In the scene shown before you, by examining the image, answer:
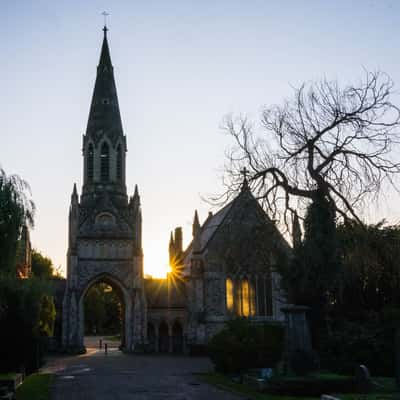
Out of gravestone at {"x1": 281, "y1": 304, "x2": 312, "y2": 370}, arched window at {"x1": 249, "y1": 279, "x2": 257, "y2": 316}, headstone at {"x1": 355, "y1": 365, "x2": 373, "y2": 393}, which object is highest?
arched window at {"x1": 249, "y1": 279, "x2": 257, "y2": 316}

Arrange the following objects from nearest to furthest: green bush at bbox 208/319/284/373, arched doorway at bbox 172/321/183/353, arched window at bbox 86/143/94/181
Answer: green bush at bbox 208/319/284/373, arched doorway at bbox 172/321/183/353, arched window at bbox 86/143/94/181

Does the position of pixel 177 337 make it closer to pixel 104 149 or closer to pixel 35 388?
pixel 104 149

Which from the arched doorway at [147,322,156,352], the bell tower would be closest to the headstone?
the bell tower

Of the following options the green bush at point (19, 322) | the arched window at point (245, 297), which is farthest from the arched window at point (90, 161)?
the green bush at point (19, 322)

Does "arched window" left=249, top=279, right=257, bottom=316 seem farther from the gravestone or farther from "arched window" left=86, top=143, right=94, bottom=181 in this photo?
the gravestone

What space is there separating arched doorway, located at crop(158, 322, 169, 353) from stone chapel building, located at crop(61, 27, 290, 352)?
3.3 inches

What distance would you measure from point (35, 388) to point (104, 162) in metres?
33.1

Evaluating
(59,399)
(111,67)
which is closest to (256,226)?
(59,399)

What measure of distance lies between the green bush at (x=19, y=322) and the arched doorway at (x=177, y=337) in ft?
73.0

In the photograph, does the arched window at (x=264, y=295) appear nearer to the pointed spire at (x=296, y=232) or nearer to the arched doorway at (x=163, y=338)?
the arched doorway at (x=163, y=338)

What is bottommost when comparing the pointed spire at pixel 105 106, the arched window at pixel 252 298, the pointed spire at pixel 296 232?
the arched window at pixel 252 298

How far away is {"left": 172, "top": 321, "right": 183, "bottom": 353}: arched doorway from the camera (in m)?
49.7

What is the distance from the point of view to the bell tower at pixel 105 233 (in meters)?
47.5

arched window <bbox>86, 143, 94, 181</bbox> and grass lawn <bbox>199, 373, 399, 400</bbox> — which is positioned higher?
arched window <bbox>86, 143, 94, 181</bbox>
